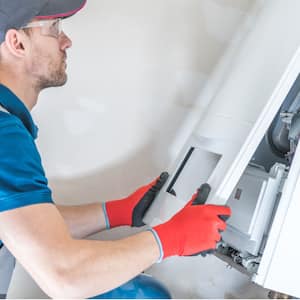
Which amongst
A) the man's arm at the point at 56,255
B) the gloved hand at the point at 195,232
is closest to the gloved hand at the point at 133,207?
the gloved hand at the point at 195,232

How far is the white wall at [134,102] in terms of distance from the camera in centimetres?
156

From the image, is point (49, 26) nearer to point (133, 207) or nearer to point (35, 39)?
point (35, 39)

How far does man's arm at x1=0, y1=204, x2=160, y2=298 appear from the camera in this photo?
2.85ft

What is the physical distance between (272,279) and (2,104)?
2.68 feet

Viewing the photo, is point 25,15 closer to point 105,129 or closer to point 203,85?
point 105,129

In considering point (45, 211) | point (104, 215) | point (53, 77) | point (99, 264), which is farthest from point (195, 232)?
point (53, 77)

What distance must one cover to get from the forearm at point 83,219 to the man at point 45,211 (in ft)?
0.51

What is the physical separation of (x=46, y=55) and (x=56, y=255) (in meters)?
0.59

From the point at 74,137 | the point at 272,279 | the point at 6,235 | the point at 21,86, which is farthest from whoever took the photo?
the point at 74,137

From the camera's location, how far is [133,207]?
142 centimetres

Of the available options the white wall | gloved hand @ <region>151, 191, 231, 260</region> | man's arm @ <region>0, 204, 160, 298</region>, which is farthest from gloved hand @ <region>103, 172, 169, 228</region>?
man's arm @ <region>0, 204, 160, 298</region>

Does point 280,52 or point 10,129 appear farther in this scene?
point 280,52

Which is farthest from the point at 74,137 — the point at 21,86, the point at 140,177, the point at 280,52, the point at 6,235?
the point at 280,52

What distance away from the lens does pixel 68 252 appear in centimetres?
89
